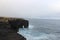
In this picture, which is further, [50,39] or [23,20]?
[23,20]

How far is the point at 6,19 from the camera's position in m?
31.1

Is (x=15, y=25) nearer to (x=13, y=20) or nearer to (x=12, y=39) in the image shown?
(x=13, y=20)

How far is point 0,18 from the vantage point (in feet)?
101

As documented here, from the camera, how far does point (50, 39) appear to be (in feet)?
86.8

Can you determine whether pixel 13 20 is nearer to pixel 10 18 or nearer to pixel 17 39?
pixel 10 18

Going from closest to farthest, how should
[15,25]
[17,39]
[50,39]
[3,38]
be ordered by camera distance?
[17,39] → [3,38] → [50,39] → [15,25]

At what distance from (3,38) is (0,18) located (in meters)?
13.4

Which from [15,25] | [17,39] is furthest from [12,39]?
[15,25]

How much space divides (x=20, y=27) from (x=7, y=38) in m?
14.3

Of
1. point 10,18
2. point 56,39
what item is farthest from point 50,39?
point 10,18

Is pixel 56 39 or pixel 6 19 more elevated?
pixel 6 19

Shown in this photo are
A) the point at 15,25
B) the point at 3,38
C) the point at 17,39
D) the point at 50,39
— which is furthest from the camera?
the point at 15,25

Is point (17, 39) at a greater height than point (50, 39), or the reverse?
point (17, 39)

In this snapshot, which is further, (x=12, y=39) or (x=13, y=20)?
(x=13, y=20)
